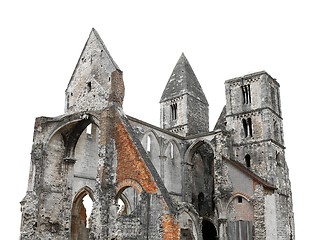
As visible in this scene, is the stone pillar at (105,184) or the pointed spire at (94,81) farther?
the pointed spire at (94,81)

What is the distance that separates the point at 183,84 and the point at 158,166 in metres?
10.4

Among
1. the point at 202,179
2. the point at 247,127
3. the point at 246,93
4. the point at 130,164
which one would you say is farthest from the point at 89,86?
the point at 246,93

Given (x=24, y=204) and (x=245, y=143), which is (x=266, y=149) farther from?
(x=24, y=204)

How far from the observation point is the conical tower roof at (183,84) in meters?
35.6

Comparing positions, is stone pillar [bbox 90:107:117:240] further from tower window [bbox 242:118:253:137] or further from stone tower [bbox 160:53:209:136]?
stone tower [bbox 160:53:209:136]

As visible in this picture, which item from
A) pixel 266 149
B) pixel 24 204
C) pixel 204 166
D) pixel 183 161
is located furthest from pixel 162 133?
pixel 24 204

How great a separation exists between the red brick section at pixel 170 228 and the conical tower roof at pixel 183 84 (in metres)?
19.3

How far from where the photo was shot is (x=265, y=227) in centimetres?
2438

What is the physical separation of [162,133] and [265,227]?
856 centimetres

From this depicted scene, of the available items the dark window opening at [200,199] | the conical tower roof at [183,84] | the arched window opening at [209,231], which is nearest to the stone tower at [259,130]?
the dark window opening at [200,199]

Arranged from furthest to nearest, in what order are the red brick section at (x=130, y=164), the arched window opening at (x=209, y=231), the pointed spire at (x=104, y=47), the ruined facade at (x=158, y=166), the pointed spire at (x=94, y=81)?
the arched window opening at (x=209, y=231), the pointed spire at (x=104, y=47), the pointed spire at (x=94, y=81), the ruined facade at (x=158, y=166), the red brick section at (x=130, y=164)

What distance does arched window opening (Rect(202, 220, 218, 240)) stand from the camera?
2825 cm

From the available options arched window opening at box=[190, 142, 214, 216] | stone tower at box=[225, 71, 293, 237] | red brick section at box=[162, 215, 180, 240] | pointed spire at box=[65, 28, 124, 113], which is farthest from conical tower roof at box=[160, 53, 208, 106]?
red brick section at box=[162, 215, 180, 240]

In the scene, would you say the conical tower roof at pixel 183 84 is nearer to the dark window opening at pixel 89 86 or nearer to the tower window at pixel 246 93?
the tower window at pixel 246 93
